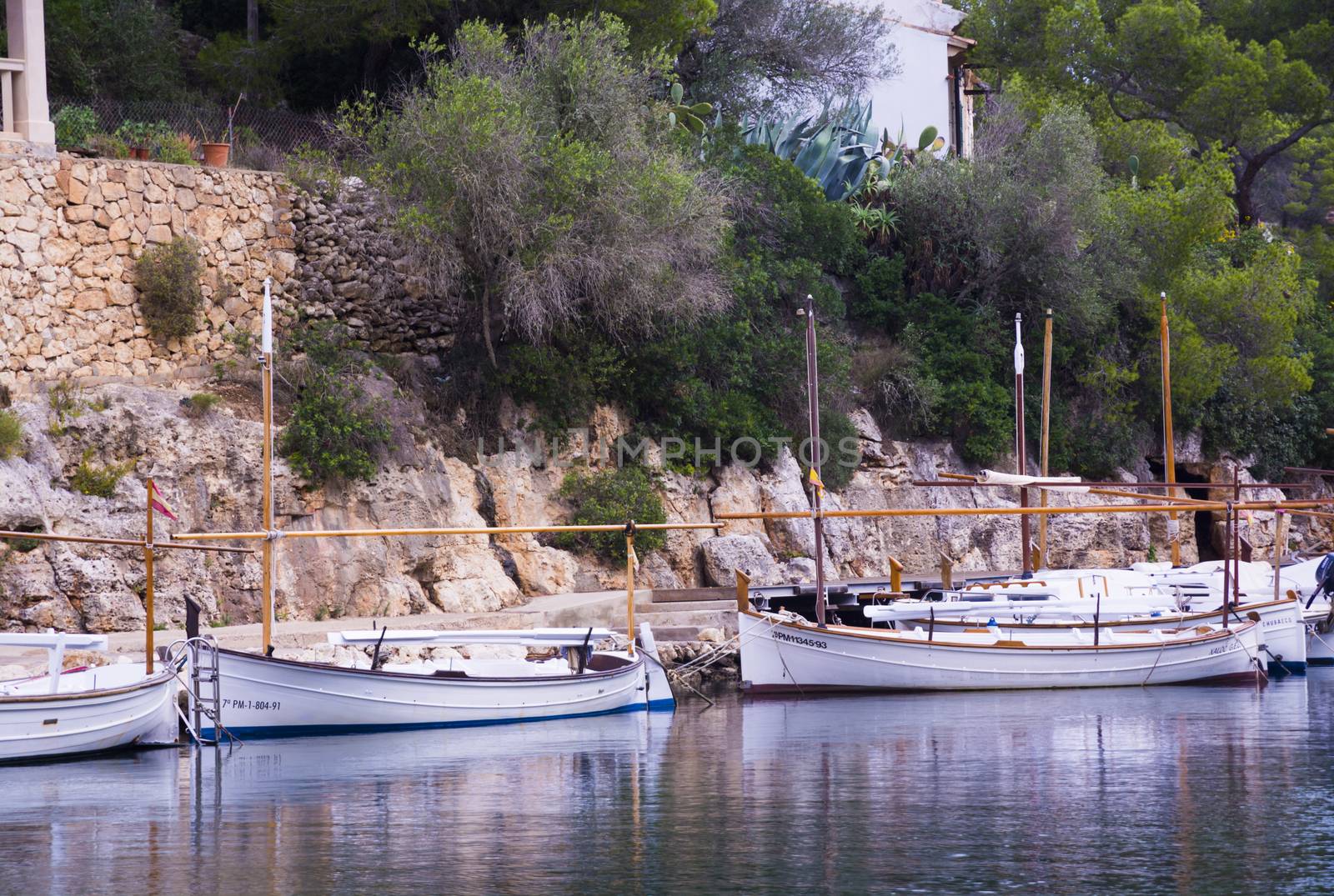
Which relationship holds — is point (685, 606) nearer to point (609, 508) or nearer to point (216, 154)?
point (609, 508)

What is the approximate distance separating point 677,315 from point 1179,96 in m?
24.2

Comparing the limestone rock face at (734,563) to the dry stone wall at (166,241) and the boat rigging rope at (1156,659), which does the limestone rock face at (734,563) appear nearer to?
the dry stone wall at (166,241)

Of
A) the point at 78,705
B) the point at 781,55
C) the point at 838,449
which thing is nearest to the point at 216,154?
the point at 78,705

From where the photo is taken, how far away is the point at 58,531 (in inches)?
961

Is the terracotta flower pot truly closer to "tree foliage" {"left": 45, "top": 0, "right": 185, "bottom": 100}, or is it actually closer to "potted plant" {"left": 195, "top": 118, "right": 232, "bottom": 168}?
"potted plant" {"left": 195, "top": 118, "right": 232, "bottom": 168}

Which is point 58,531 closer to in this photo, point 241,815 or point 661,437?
point 241,815

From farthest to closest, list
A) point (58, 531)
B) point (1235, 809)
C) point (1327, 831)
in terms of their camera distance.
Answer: point (58, 531)
point (1235, 809)
point (1327, 831)

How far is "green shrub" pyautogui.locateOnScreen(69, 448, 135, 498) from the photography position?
25.5 meters

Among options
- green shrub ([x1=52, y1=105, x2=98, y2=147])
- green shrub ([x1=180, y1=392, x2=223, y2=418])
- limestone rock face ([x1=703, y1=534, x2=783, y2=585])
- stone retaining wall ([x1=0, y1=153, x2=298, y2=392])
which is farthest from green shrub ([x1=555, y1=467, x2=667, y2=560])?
green shrub ([x1=52, y1=105, x2=98, y2=147])

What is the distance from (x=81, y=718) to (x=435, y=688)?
5.01 metres

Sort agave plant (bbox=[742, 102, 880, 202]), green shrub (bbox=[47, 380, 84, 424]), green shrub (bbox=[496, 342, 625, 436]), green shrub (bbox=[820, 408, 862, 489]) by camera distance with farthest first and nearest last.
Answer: agave plant (bbox=[742, 102, 880, 202])
green shrub (bbox=[820, 408, 862, 489])
green shrub (bbox=[496, 342, 625, 436])
green shrub (bbox=[47, 380, 84, 424])

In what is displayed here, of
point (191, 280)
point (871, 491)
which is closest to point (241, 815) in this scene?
point (191, 280)

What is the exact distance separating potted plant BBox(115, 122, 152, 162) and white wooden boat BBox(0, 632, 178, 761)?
11.3 m

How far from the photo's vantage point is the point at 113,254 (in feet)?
92.5
